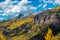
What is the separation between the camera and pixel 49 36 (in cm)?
19050
